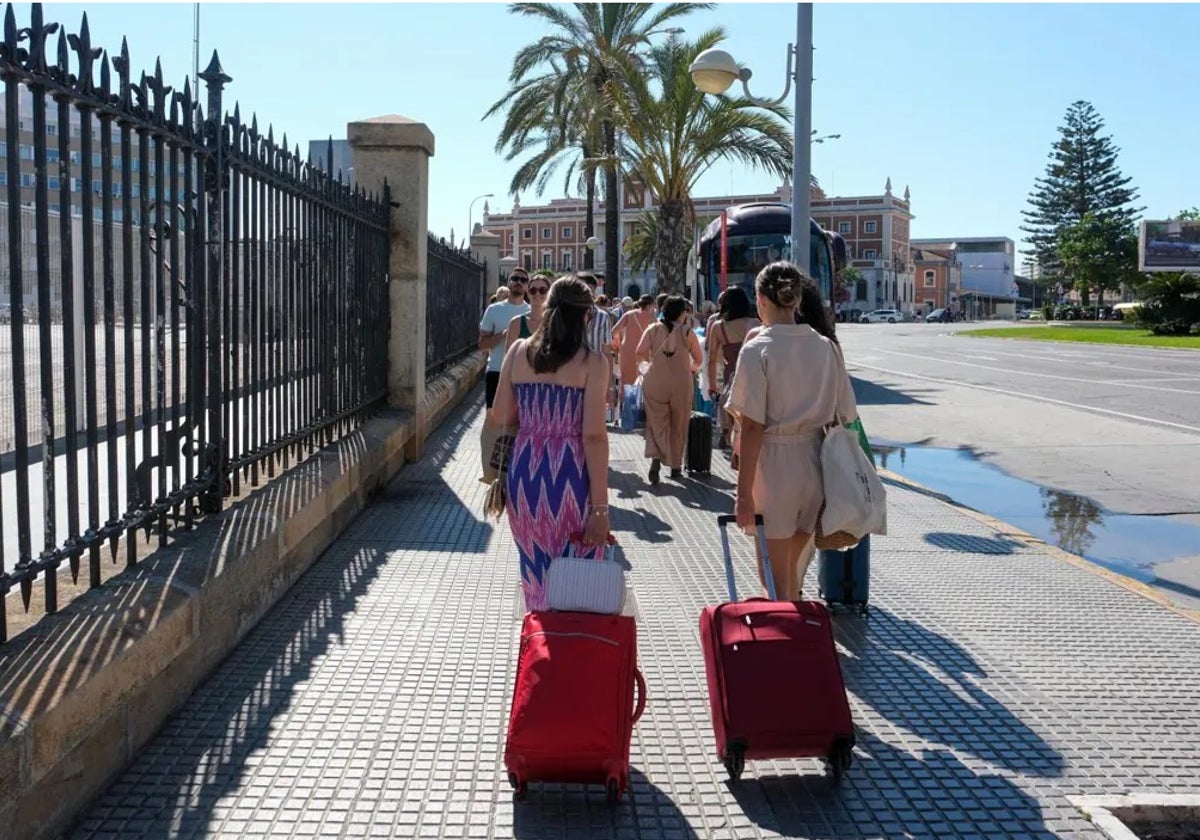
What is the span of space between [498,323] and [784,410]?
5.47 m

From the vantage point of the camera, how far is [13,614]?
394 centimetres

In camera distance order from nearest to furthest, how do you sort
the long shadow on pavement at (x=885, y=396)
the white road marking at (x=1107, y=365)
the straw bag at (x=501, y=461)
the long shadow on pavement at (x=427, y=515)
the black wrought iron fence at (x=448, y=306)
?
the straw bag at (x=501, y=461)
the long shadow on pavement at (x=427, y=515)
the black wrought iron fence at (x=448, y=306)
the long shadow on pavement at (x=885, y=396)
the white road marking at (x=1107, y=365)

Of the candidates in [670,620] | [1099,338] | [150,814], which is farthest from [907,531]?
[1099,338]

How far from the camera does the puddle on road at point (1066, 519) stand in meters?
8.31

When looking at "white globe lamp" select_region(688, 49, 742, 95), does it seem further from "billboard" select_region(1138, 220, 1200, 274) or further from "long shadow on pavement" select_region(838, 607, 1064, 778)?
"billboard" select_region(1138, 220, 1200, 274)

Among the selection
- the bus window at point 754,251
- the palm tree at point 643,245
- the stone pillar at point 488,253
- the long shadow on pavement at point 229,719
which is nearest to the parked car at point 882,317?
the palm tree at point 643,245

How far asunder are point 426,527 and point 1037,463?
7.41 metres

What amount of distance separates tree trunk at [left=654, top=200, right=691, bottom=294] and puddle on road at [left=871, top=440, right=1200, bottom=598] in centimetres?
1417

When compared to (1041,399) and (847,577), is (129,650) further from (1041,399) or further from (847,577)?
(1041,399)

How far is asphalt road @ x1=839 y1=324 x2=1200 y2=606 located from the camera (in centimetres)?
1055

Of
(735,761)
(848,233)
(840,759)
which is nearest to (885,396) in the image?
(840,759)

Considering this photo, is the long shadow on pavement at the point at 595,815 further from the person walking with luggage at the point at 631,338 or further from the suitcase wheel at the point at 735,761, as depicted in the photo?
A: the person walking with luggage at the point at 631,338

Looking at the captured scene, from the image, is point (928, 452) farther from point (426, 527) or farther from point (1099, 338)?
point (1099, 338)

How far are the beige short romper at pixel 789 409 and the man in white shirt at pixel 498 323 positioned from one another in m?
5.14
